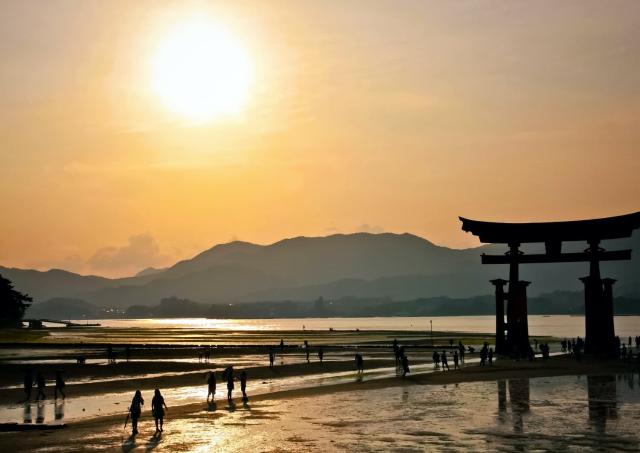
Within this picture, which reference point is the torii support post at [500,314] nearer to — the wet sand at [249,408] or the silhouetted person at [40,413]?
the wet sand at [249,408]

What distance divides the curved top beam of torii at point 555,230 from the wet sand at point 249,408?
30.6 ft

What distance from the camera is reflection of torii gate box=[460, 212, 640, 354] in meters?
55.9

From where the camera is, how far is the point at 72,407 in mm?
37219

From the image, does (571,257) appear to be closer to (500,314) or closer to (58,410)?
(500,314)

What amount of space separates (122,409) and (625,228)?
125ft

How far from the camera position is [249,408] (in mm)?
35094

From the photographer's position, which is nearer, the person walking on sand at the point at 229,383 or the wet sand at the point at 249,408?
the wet sand at the point at 249,408

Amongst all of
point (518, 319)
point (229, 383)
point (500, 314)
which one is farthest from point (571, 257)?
point (229, 383)

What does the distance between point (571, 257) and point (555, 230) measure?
103 inches

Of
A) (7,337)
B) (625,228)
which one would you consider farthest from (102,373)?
(7,337)

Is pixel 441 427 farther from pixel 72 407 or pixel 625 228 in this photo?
pixel 625 228

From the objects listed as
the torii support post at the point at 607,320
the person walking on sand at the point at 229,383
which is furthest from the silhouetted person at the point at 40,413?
the torii support post at the point at 607,320

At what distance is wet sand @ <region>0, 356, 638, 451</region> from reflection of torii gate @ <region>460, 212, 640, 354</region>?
272cm

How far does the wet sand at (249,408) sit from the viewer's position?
2647 centimetres
